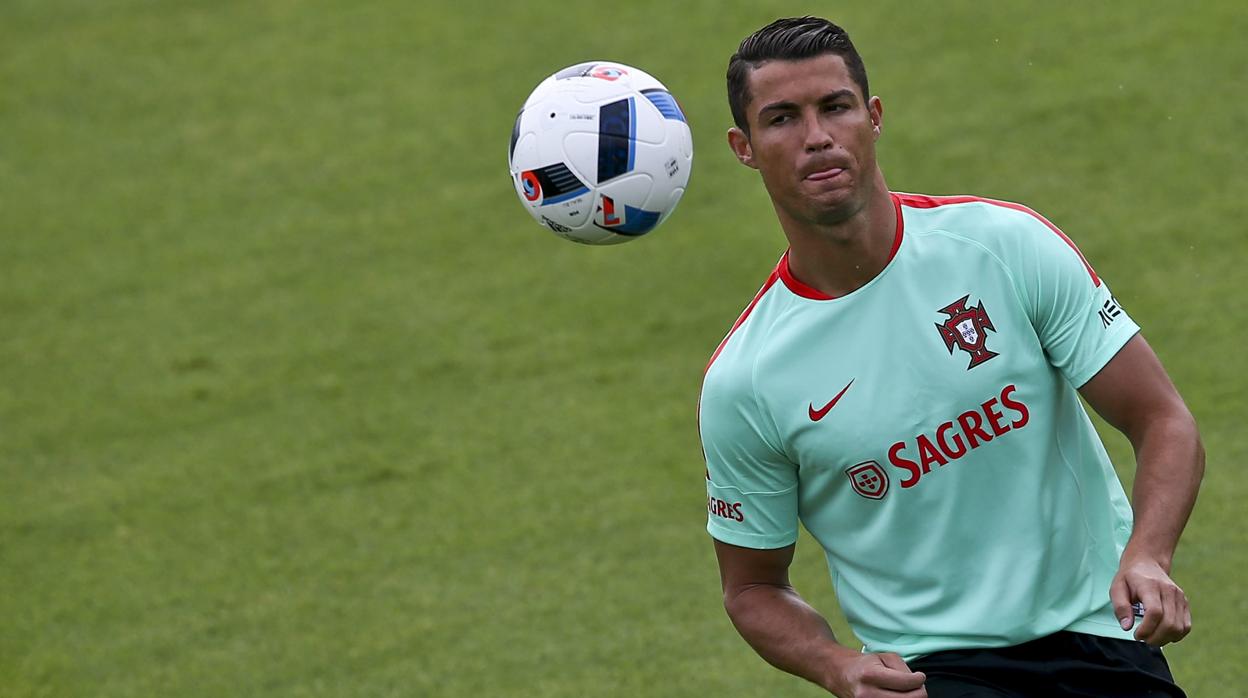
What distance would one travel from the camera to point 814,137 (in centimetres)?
380

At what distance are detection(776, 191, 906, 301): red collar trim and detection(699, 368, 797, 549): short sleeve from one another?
11.4 inches

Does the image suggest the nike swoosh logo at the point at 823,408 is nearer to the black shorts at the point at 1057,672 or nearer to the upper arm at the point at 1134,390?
the upper arm at the point at 1134,390

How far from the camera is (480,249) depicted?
37.6 feet

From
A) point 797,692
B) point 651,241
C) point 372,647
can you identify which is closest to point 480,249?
→ point 651,241

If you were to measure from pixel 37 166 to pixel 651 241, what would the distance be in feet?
18.1

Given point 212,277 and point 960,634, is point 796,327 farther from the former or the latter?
point 212,277

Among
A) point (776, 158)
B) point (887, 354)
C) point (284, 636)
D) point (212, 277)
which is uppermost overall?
point (776, 158)

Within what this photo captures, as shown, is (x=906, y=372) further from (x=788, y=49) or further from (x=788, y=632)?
(x=788, y=49)

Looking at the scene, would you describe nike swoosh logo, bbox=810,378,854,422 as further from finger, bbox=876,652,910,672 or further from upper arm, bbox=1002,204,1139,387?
finger, bbox=876,652,910,672

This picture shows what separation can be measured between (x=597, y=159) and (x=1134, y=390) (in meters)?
1.85

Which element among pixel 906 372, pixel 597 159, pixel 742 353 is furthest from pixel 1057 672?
pixel 597 159

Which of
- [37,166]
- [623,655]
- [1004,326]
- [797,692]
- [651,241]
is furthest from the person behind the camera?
[37,166]

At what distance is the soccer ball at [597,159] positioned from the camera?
16.3 ft

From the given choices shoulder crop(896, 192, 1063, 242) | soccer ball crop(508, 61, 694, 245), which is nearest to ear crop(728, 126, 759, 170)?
Result: shoulder crop(896, 192, 1063, 242)
